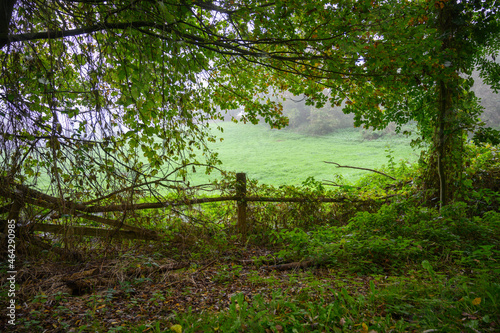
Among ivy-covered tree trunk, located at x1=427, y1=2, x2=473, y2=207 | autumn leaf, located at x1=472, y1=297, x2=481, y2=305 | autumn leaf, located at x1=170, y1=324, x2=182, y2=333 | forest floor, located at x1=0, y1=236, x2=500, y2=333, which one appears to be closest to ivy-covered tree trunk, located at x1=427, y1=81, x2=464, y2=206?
ivy-covered tree trunk, located at x1=427, y1=2, x2=473, y2=207

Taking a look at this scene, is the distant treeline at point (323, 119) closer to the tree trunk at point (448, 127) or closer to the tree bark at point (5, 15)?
the tree trunk at point (448, 127)

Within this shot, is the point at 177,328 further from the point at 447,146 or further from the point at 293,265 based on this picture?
the point at 447,146

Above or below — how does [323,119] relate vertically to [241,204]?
above

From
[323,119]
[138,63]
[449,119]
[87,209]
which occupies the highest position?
[323,119]

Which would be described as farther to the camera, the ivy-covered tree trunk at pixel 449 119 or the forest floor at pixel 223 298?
the ivy-covered tree trunk at pixel 449 119

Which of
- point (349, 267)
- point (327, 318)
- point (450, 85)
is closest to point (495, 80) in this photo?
point (450, 85)

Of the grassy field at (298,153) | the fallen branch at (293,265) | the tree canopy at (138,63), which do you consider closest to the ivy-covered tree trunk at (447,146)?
the tree canopy at (138,63)

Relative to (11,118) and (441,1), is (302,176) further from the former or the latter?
(11,118)

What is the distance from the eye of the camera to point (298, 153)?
820 inches

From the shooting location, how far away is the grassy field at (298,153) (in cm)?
1572

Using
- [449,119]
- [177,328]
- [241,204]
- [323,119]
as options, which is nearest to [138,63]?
[241,204]

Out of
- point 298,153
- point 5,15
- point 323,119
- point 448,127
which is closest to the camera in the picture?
point 5,15

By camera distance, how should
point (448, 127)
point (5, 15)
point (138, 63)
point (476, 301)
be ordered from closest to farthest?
point (476, 301) < point (5, 15) < point (138, 63) < point (448, 127)

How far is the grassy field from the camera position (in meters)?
15.7
